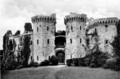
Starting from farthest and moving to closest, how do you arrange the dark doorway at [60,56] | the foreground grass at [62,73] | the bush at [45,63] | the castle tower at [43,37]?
the dark doorway at [60,56] → the castle tower at [43,37] → the bush at [45,63] → the foreground grass at [62,73]

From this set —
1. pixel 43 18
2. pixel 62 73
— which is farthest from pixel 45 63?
pixel 43 18

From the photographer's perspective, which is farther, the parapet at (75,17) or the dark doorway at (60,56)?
the dark doorway at (60,56)

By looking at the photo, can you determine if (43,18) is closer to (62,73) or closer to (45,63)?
(45,63)

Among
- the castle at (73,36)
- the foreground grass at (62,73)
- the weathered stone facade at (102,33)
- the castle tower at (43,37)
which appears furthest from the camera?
the castle tower at (43,37)

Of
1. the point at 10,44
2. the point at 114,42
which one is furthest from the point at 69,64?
the point at 10,44

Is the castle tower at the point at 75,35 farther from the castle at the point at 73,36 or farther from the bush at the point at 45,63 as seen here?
the bush at the point at 45,63

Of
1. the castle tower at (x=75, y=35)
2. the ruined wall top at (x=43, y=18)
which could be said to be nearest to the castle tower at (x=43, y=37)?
the ruined wall top at (x=43, y=18)

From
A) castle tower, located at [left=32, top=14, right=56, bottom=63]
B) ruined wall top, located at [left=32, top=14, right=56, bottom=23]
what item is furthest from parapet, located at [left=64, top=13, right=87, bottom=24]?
castle tower, located at [left=32, top=14, right=56, bottom=63]

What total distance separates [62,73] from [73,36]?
16.1 metres

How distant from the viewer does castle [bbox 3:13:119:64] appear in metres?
70.1

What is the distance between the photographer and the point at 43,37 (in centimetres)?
7306

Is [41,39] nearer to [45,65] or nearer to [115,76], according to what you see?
[45,65]

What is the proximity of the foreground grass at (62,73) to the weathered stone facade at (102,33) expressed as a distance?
1190 centimetres

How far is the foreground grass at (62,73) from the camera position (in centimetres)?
5484
